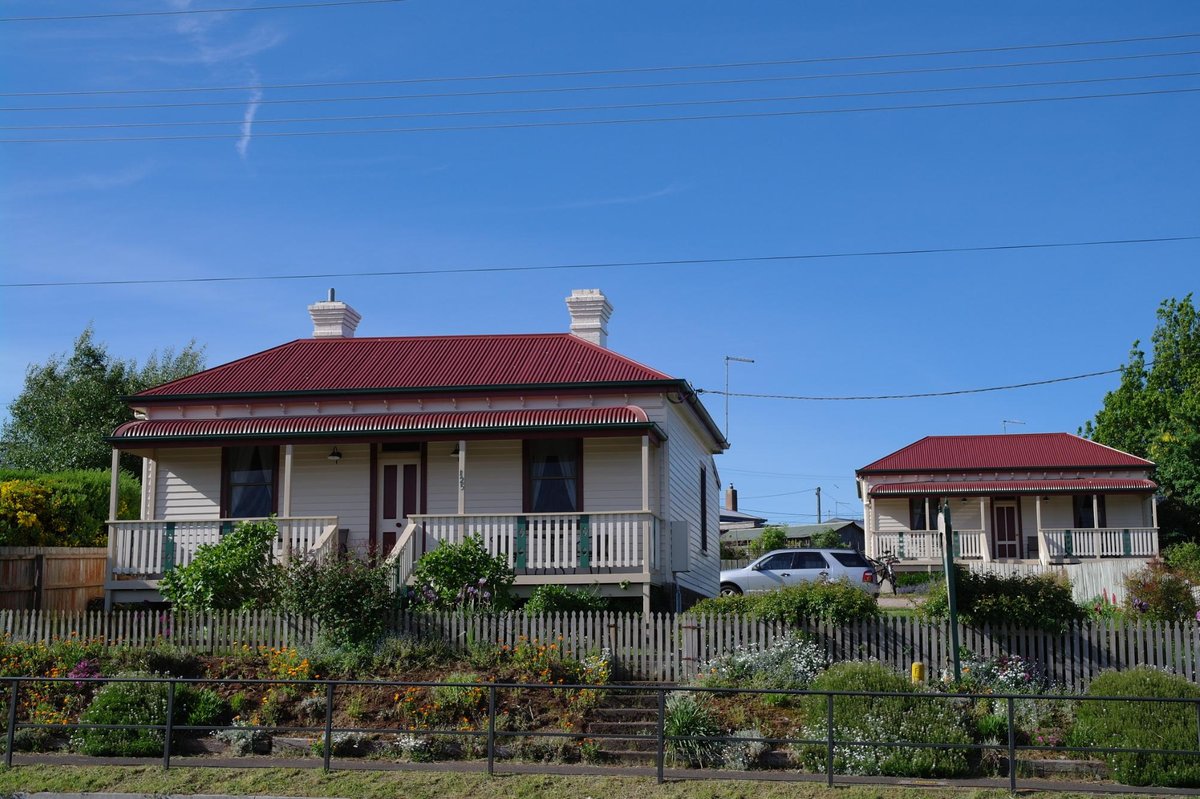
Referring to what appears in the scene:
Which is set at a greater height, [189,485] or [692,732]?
[189,485]

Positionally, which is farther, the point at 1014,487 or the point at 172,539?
the point at 1014,487

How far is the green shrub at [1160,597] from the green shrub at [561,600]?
8460mm

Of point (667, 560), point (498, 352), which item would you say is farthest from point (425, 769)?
point (498, 352)

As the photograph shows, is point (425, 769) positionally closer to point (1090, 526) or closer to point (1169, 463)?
point (1090, 526)

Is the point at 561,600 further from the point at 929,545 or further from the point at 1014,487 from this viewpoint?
the point at 1014,487

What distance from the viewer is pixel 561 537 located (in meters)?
21.0

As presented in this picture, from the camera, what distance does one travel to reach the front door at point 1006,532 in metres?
42.5

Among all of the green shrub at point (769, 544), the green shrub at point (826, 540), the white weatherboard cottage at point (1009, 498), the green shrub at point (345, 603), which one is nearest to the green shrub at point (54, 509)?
the green shrub at point (345, 603)

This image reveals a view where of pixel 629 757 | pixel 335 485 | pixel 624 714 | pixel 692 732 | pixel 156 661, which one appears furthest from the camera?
pixel 335 485

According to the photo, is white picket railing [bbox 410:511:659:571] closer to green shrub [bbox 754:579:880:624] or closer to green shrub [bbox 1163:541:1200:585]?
green shrub [bbox 754:579:880:624]

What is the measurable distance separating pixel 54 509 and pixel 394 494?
702 cm

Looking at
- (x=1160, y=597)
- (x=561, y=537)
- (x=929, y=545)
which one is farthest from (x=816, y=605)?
(x=929, y=545)

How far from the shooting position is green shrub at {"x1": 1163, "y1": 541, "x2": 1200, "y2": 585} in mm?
27453

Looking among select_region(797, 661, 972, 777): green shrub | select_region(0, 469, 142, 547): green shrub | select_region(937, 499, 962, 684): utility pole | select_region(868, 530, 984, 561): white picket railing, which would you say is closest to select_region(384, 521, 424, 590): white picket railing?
select_region(0, 469, 142, 547): green shrub
